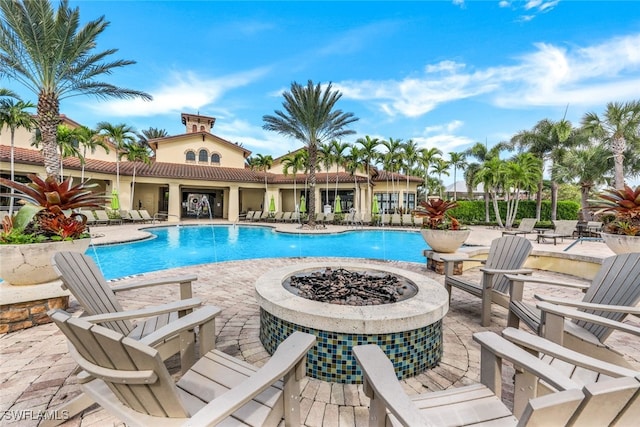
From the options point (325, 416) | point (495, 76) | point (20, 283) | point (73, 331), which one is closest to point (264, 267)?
point (20, 283)

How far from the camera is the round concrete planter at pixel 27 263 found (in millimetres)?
3535

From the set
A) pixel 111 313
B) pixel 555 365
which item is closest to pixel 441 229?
pixel 555 365

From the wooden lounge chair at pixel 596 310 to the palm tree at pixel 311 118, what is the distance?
49.8 ft

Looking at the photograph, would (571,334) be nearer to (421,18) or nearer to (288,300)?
(288,300)

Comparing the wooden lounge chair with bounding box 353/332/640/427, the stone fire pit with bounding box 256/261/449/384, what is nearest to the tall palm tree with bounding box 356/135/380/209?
the stone fire pit with bounding box 256/261/449/384

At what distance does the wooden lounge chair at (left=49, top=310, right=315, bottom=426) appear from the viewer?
1225mm

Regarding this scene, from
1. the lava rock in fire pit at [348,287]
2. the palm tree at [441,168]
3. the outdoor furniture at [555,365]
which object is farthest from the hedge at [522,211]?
the outdoor furniture at [555,365]

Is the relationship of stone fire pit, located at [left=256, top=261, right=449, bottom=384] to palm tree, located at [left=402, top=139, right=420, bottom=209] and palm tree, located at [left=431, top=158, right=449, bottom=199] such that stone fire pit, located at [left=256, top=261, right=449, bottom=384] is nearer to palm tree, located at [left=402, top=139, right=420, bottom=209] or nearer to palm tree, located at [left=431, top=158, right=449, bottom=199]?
palm tree, located at [left=402, top=139, right=420, bottom=209]

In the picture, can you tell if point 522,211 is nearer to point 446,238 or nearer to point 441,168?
point 441,168

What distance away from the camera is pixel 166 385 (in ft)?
4.18

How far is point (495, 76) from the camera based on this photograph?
1345cm

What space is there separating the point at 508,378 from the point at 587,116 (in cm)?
2347

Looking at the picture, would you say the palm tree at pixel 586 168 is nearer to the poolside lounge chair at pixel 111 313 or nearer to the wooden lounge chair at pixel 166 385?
the wooden lounge chair at pixel 166 385

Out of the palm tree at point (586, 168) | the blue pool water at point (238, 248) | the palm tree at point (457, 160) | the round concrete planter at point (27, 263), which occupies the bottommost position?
the blue pool water at point (238, 248)
